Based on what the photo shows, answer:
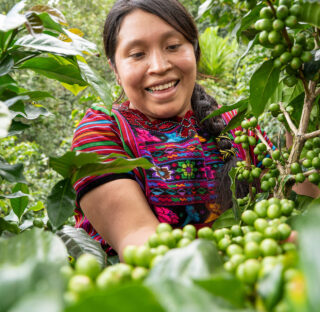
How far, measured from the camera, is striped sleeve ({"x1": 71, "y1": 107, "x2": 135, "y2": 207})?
1.15 m

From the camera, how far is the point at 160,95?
4.74 feet

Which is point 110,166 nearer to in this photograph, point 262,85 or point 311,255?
point 262,85

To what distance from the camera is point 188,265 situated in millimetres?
385

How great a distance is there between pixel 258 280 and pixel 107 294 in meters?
0.19

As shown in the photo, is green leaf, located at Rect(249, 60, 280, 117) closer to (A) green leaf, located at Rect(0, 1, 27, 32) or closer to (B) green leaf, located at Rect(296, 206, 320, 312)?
(A) green leaf, located at Rect(0, 1, 27, 32)

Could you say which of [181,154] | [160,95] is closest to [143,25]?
[160,95]

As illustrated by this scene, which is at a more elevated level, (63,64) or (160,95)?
(63,64)

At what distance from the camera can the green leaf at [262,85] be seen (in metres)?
0.83

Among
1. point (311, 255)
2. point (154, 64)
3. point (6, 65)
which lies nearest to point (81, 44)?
point (6, 65)

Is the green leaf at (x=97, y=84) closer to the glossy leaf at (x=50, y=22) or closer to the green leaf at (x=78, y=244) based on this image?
Answer: the glossy leaf at (x=50, y=22)

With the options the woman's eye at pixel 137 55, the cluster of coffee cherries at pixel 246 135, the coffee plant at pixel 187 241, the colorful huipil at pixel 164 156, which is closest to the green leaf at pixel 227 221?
the coffee plant at pixel 187 241

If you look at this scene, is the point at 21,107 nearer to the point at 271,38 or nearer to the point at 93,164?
the point at 93,164

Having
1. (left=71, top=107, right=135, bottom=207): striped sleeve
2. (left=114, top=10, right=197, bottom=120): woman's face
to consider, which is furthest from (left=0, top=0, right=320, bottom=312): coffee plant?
(left=114, top=10, right=197, bottom=120): woman's face

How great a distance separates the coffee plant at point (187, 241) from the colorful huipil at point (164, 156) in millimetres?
253
